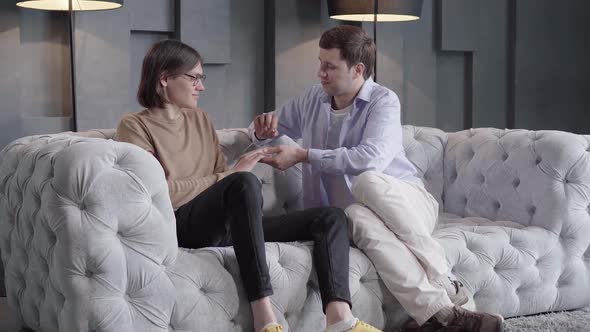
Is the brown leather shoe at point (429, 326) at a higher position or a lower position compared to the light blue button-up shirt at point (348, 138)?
lower

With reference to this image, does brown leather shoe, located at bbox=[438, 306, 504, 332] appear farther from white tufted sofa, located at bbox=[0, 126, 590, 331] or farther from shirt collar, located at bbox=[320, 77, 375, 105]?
shirt collar, located at bbox=[320, 77, 375, 105]

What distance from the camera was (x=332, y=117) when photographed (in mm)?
3334

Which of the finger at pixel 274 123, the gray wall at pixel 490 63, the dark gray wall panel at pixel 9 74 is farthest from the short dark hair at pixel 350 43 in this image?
the gray wall at pixel 490 63

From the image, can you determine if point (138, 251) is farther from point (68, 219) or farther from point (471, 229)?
point (471, 229)

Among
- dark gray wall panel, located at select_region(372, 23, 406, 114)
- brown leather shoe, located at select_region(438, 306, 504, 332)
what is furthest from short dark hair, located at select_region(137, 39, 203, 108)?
dark gray wall panel, located at select_region(372, 23, 406, 114)

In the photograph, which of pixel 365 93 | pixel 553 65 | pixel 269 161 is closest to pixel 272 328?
pixel 269 161

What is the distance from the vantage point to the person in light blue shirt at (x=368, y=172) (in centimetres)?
289

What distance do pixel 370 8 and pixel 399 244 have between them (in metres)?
1.92

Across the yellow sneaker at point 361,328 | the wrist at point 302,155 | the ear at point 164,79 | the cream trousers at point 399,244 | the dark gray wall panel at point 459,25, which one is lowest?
the yellow sneaker at point 361,328

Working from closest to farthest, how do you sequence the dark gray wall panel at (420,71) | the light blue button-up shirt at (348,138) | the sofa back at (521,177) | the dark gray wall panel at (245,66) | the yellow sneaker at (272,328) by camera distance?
the yellow sneaker at (272,328), the light blue button-up shirt at (348,138), the sofa back at (521,177), the dark gray wall panel at (245,66), the dark gray wall panel at (420,71)

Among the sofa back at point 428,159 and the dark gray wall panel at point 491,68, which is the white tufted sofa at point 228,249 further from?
the dark gray wall panel at point 491,68

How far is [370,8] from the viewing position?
4.54 metres

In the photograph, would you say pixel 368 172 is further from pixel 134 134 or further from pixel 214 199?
pixel 134 134

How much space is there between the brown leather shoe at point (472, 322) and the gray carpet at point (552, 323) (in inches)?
12.9
